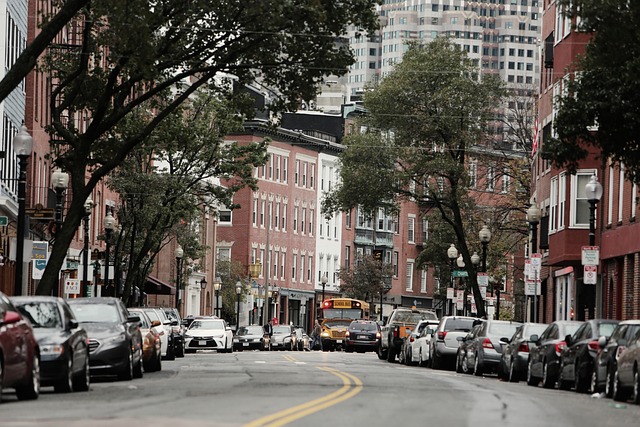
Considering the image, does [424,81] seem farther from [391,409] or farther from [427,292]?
[427,292]

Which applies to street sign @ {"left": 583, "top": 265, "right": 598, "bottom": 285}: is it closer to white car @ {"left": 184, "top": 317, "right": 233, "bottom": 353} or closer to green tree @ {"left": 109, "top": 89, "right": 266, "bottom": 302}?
green tree @ {"left": 109, "top": 89, "right": 266, "bottom": 302}

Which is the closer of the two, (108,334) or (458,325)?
(108,334)

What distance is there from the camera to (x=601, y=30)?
30719mm

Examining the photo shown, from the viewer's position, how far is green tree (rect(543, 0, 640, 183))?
30.3m

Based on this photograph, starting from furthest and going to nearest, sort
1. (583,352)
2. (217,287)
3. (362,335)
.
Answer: (217,287), (362,335), (583,352)

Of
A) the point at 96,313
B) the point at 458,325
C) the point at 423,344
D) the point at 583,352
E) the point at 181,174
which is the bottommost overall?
the point at 423,344

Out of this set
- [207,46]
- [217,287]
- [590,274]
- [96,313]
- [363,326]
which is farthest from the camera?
[217,287]

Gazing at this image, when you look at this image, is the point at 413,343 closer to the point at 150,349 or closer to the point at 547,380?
the point at 150,349

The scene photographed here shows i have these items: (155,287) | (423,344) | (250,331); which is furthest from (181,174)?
A: (155,287)

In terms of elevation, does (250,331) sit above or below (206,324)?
below

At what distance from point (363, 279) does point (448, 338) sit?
79.9 metres

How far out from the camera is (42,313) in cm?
2572

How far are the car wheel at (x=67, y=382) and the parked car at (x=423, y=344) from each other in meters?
24.9

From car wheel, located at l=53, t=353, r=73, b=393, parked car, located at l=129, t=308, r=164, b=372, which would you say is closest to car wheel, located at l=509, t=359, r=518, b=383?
parked car, located at l=129, t=308, r=164, b=372
